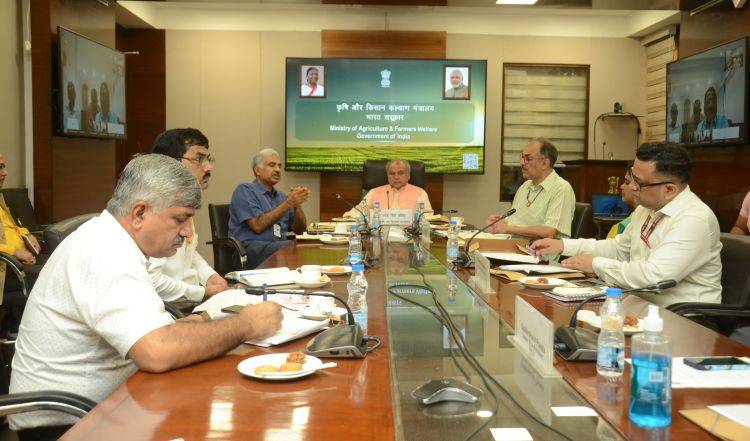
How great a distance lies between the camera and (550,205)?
15.3 feet

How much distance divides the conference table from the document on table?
0.09 feet

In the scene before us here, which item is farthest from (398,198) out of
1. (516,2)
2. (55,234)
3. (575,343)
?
(575,343)

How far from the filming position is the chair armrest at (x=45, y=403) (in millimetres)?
1450

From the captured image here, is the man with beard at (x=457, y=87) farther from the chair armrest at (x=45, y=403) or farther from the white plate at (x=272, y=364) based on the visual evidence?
the chair armrest at (x=45, y=403)

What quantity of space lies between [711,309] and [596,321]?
0.80 m

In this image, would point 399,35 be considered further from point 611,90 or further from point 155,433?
point 155,433

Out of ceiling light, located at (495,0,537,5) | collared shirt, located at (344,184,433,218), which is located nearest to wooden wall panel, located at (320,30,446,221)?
ceiling light, located at (495,0,537,5)

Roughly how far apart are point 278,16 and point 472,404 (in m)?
7.12

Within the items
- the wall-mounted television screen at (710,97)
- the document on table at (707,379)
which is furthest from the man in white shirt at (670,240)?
the wall-mounted television screen at (710,97)

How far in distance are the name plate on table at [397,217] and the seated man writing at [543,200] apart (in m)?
0.71

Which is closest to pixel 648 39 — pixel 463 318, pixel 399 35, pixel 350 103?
pixel 399 35

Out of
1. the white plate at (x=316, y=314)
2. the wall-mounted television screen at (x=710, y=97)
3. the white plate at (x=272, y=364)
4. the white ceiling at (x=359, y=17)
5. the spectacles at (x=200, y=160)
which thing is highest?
the white ceiling at (x=359, y=17)

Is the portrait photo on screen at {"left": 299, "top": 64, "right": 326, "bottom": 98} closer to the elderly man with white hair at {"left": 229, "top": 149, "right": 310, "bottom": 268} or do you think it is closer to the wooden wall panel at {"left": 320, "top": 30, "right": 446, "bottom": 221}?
the wooden wall panel at {"left": 320, "top": 30, "right": 446, "bottom": 221}

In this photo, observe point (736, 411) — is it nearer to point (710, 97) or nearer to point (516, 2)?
point (710, 97)
